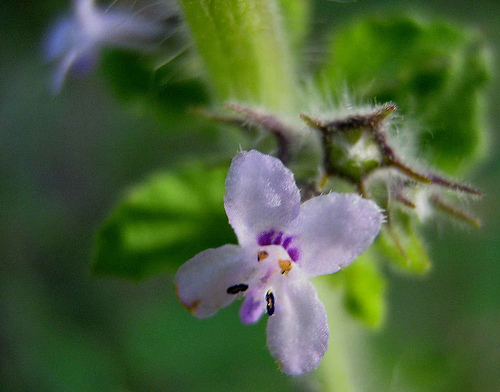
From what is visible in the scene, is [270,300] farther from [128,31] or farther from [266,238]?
[128,31]

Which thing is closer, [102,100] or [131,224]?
[131,224]

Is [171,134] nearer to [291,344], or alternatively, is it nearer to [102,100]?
[102,100]

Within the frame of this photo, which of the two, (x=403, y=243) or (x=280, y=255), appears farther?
(x=403, y=243)

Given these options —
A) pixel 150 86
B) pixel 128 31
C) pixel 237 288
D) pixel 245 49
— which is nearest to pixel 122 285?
pixel 150 86

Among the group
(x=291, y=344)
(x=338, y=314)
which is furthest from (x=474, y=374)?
(x=291, y=344)

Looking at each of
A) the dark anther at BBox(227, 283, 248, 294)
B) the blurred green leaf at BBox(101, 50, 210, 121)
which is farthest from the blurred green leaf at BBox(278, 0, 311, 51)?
the dark anther at BBox(227, 283, 248, 294)

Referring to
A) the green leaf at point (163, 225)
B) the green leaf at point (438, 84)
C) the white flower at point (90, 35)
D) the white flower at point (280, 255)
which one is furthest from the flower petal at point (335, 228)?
the white flower at point (90, 35)

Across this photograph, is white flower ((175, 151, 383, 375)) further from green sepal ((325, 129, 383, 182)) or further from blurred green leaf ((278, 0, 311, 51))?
blurred green leaf ((278, 0, 311, 51))
